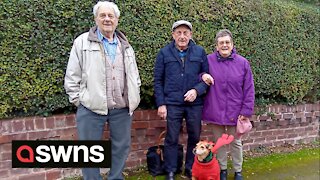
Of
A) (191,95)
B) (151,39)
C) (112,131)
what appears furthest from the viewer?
(151,39)

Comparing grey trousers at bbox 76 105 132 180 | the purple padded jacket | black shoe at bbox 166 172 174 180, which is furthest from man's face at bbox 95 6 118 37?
black shoe at bbox 166 172 174 180

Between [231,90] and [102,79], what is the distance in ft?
5.02

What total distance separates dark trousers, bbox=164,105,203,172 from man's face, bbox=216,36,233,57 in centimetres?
68

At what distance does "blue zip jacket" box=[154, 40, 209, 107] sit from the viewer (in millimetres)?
4566

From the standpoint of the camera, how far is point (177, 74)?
180 inches

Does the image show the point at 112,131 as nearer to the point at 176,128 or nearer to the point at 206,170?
the point at 176,128

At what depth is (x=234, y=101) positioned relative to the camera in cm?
462

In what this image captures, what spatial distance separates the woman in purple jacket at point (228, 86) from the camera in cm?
457

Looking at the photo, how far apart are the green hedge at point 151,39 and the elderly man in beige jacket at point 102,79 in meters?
0.73

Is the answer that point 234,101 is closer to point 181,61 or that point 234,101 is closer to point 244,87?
point 244,87

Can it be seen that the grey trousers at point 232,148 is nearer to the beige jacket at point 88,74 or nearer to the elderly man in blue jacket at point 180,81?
the elderly man in blue jacket at point 180,81

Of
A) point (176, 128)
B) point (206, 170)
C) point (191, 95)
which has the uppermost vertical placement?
point (191, 95)

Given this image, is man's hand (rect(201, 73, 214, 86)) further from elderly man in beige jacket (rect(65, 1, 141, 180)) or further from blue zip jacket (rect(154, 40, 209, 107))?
elderly man in beige jacket (rect(65, 1, 141, 180))

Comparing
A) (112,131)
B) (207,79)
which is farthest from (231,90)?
(112,131)
